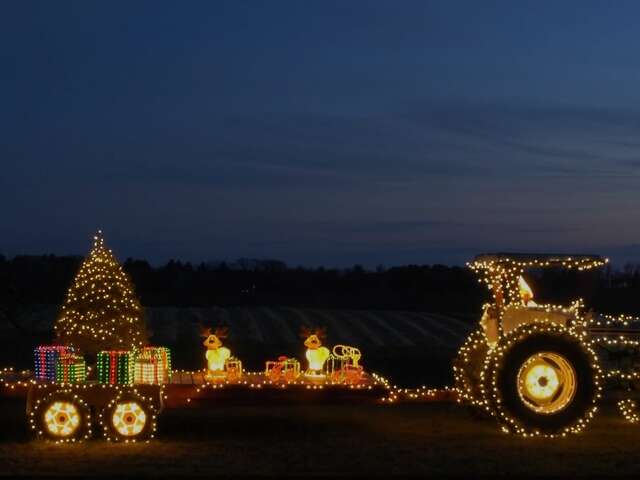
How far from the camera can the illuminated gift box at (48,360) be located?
12.9 meters

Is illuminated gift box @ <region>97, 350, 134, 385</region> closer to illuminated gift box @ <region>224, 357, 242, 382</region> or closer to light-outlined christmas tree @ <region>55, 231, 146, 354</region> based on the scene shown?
illuminated gift box @ <region>224, 357, 242, 382</region>

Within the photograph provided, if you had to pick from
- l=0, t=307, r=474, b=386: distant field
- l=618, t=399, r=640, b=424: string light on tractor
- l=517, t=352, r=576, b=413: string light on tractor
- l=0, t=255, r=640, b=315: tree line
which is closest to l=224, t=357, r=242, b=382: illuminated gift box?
l=517, t=352, r=576, b=413: string light on tractor

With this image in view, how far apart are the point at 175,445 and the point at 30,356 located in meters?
15.6

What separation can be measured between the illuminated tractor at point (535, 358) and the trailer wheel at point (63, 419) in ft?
16.0

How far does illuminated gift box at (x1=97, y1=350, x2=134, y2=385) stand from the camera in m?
12.8

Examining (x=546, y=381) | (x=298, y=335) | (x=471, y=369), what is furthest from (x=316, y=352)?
(x=298, y=335)

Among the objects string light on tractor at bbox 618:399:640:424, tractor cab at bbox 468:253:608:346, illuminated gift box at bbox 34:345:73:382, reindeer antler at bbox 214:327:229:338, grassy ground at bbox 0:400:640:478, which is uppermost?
tractor cab at bbox 468:253:608:346

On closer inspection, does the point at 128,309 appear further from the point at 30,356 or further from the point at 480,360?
the point at 30,356

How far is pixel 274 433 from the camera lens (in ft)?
44.8

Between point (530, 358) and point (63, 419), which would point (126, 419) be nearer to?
point (63, 419)

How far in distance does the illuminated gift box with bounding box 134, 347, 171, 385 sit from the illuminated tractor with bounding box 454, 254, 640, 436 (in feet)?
13.0

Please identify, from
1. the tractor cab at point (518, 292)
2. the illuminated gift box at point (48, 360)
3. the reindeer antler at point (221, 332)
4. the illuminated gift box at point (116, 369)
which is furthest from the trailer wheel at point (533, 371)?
the illuminated gift box at point (48, 360)

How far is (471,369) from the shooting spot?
552 inches

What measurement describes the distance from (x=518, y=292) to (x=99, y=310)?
19.7 feet
